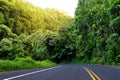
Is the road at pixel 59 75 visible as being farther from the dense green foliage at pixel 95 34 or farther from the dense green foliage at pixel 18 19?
the dense green foliage at pixel 18 19

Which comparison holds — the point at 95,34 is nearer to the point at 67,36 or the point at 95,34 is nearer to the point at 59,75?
the point at 67,36

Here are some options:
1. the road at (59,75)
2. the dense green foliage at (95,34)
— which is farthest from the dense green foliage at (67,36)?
the road at (59,75)

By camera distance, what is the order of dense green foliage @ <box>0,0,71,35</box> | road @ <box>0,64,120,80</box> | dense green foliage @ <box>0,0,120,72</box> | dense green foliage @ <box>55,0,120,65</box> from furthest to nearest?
dense green foliage @ <box>0,0,71,35</box>
dense green foliage @ <box>0,0,120,72</box>
dense green foliage @ <box>55,0,120,65</box>
road @ <box>0,64,120,80</box>

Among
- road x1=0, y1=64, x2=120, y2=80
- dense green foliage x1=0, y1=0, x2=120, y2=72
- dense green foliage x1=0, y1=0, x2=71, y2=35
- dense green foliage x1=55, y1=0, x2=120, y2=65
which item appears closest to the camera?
road x1=0, y1=64, x2=120, y2=80

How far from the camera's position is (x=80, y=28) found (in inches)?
3506

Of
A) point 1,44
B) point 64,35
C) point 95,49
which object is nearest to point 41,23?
point 64,35

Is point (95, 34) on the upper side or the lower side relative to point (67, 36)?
lower

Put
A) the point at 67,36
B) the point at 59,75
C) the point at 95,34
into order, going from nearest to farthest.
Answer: the point at 59,75 < the point at 95,34 < the point at 67,36

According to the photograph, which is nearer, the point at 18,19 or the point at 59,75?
the point at 59,75

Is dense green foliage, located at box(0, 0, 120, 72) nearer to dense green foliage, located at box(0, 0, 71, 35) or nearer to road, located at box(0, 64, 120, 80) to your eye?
dense green foliage, located at box(0, 0, 71, 35)

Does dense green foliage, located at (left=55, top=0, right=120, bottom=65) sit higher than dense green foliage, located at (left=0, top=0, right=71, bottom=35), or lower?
lower

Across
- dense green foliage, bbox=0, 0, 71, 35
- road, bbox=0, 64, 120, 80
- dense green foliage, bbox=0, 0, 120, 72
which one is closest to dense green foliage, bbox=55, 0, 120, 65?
dense green foliage, bbox=0, 0, 120, 72

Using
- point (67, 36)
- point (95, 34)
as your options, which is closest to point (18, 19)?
point (67, 36)

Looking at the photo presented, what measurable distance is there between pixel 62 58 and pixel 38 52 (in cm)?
1211
